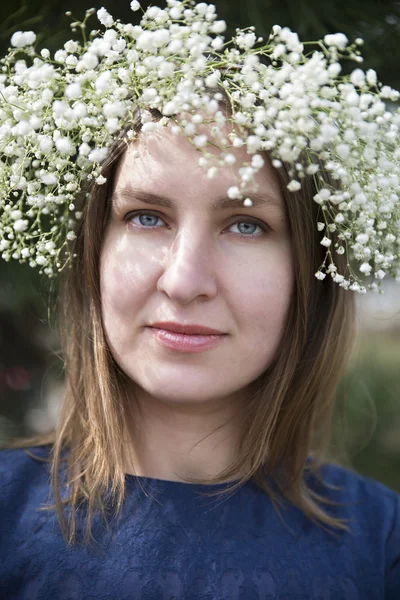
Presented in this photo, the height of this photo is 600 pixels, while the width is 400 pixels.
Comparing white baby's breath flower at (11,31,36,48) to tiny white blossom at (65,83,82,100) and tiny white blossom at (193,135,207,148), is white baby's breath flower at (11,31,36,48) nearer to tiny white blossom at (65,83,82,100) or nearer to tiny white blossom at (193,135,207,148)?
tiny white blossom at (65,83,82,100)

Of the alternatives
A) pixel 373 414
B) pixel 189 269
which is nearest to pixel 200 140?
pixel 189 269

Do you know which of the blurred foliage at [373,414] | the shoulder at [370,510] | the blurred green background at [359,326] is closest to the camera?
the shoulder at [370,510]

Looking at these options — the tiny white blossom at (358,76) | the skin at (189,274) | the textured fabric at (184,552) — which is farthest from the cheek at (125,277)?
the tiny white blossom at (358,76)

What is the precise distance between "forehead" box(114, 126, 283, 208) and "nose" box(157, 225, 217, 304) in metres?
0.11

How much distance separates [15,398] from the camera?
9.34 feet

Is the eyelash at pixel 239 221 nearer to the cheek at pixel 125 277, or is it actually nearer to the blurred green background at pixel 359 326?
the cheek at pixel 125 277

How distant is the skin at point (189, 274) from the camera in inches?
65.9

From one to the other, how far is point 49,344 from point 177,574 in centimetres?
132

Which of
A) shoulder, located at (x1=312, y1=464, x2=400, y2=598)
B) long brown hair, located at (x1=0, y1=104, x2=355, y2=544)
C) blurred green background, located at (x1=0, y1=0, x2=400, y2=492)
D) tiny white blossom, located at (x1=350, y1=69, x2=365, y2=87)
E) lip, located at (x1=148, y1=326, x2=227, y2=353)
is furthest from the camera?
blurred green background, located at (x1=0, y1=0, x2=400, y2=492)

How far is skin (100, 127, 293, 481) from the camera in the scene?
1674mm

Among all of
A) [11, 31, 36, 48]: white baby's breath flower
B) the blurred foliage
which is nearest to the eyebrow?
[11, 31, 36, 48]: white baby's breath flower

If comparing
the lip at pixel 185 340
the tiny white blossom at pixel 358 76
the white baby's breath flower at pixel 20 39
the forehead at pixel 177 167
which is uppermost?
the white baby's breath flower at pixel 20 39

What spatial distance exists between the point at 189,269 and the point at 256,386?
22.4 inches

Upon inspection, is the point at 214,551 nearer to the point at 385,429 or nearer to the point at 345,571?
the point at 345,571
